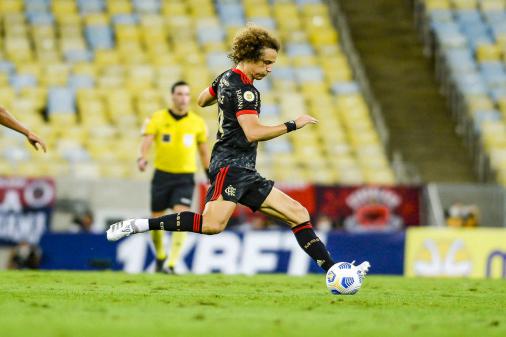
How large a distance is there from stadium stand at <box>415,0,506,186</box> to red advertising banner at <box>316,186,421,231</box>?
279 cm

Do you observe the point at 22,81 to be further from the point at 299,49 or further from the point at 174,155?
the point at 174,155

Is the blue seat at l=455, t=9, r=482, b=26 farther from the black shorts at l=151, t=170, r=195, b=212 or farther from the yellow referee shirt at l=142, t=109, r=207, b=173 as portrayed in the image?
the black shorts at l=151, t=170, r=195, b=212

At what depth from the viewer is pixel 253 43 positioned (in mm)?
10312

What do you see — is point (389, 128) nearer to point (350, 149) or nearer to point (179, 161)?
point (350, 149)

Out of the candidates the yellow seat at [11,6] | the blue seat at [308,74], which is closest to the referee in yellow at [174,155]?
the blue seat at [308,74]

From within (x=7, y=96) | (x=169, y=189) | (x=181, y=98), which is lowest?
(x=169, y=189)

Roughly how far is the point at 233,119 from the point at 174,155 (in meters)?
4.58

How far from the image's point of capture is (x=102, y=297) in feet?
31.9

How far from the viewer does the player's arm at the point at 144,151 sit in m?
14.3

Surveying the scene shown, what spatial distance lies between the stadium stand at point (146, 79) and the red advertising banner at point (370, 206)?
48.3 inches

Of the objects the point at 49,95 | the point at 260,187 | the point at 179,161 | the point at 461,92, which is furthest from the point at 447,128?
the point at 260,187

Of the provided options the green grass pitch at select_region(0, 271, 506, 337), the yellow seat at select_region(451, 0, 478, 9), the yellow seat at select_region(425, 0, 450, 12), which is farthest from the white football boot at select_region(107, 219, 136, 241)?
the yellow seat at select_region(451, 0, 478, 9)

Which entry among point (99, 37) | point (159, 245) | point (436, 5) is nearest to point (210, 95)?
point (159, 245)

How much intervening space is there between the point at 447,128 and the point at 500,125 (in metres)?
2.16
